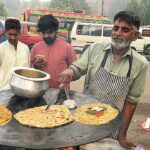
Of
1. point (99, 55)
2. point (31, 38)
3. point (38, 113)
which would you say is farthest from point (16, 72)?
point (31, 38)

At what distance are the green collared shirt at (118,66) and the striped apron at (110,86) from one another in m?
0.04

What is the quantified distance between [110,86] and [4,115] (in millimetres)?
1024

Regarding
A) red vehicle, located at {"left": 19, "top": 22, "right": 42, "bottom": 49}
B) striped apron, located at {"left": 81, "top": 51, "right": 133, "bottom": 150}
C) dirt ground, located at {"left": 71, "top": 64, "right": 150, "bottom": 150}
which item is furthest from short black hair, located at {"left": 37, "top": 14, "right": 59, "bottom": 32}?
red vehicle, located at {"left": 19, "top": 22, "right": 42, "bottom": 49}

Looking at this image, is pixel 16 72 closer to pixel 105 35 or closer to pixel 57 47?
pixel 57 47

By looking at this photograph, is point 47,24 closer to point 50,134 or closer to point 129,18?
point 129,18

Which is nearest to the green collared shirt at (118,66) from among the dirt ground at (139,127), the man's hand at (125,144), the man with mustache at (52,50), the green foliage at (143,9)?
the man's hand at (125,144)

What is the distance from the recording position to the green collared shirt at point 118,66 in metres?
2.94

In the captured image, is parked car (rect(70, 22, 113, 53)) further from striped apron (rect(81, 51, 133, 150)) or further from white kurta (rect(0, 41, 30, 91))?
striped apron (rect(81, 51, 133, 150))

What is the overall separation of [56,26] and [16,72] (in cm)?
134

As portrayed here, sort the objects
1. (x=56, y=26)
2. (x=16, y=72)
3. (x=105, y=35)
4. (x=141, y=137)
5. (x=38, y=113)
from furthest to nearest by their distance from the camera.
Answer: (x=105, y=35)
(x=141, y=137)
(x=56, y=26)
(x=16, y=72)
(x=38, y=113)

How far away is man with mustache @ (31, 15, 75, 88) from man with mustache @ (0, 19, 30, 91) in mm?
248

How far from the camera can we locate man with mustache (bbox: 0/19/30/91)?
3.60m

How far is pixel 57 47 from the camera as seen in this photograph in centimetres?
413

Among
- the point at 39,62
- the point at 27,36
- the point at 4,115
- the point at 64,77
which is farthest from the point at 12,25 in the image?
the point at 27,36
